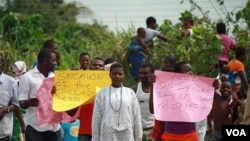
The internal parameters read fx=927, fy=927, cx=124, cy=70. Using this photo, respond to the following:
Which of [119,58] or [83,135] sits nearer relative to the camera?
[83,135]

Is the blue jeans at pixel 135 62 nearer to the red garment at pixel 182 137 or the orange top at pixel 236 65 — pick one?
the orange top at pixel 236 65

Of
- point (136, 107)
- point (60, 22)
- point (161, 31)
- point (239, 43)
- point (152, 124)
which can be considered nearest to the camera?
point (136, 107)

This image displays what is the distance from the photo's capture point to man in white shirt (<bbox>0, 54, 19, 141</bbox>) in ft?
38.1

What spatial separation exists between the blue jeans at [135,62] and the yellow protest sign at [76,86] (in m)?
5.05

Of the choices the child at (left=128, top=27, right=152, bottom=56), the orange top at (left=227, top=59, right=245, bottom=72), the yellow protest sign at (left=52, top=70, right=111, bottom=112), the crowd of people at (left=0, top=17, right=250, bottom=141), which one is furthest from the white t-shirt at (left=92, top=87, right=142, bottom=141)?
the child at (left=128, top=27, right=152, bottom=56)

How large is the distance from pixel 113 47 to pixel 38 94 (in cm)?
727

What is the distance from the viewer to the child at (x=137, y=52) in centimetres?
1677

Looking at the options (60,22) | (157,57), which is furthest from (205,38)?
(60,22)

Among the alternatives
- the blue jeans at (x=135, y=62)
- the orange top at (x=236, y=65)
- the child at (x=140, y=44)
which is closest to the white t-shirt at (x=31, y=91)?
the orange top at (x=236, y=65)

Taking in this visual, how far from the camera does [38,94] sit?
1152 centimetres

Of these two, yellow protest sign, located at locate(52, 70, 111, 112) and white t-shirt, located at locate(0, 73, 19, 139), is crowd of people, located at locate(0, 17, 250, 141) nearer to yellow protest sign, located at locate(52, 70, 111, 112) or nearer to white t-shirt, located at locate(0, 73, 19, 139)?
white t-shirt, located at locate(0, 73, 19, 139)

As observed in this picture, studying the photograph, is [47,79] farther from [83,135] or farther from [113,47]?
[113,47]

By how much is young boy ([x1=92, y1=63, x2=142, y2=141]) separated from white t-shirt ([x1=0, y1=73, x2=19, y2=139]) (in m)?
1.24

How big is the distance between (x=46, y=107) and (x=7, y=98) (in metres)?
0.51
